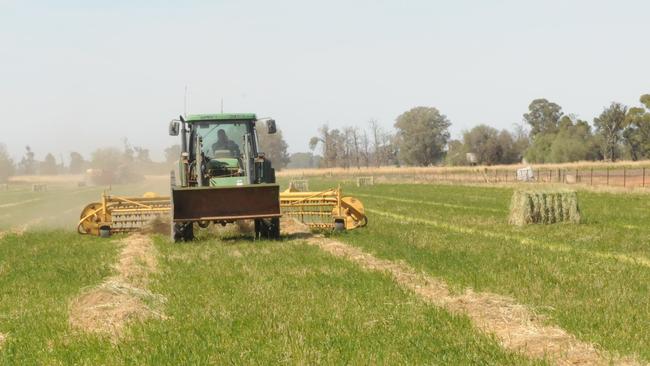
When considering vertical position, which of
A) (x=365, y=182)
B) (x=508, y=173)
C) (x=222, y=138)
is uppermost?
(x=222, y=138)

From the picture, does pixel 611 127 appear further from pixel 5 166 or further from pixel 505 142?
pixel 5 166

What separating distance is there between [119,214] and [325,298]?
1071 cm

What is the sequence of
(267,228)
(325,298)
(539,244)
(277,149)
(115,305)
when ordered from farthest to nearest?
(277,149), (267,228), (539,244), (325,298), (115,305)

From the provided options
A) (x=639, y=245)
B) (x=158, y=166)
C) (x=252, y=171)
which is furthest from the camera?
(x=158, y=166)

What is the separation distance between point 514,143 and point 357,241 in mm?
105387

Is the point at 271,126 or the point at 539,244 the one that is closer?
the point at 539,244

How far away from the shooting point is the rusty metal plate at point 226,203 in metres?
14.2

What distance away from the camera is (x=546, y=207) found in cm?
1775

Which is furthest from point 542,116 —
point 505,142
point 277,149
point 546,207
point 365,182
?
point 546,207

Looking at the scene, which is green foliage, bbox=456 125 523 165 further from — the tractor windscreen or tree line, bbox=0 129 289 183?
the tractor windscreen

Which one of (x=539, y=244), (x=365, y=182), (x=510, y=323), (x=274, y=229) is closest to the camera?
(x=510, y=323)

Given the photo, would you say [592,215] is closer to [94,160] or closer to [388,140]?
[94,160]

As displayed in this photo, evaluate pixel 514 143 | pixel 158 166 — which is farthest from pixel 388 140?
pixel 158 166

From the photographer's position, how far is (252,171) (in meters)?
15.3
